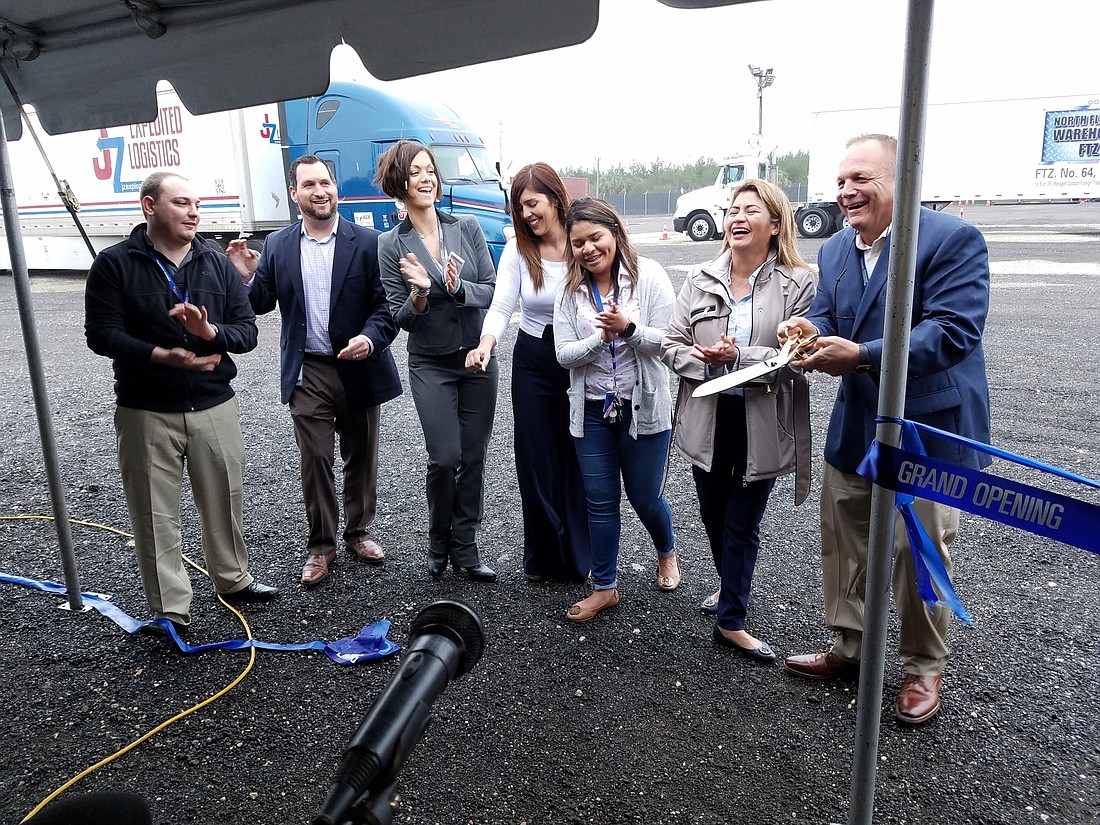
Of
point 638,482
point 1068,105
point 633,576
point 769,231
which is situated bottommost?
point 633,576

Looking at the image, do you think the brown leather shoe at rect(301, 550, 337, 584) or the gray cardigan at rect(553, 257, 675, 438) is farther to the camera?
the brown leather shoe at rect(301, 550, 337, 584)

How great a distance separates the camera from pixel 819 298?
2938 mm

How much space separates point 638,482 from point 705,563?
859 millimetres

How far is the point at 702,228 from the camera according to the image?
83.5 feet

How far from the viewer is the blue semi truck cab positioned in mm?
14047

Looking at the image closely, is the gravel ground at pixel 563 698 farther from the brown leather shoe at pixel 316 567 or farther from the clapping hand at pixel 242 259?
the clapping hand at pixel 242 259

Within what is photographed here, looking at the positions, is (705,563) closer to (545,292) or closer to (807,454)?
(807,454)

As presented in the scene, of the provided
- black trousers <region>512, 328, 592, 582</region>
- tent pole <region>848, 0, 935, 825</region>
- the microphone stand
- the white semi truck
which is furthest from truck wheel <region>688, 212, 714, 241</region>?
the microphone stand

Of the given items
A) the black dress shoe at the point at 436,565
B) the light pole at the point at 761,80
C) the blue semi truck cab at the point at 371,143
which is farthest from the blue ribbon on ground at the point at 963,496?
the light pole at the point at 761,80

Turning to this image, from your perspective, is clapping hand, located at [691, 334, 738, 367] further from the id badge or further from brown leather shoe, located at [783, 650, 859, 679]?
brown leather shoe, located at [783, 650, 859, 679]

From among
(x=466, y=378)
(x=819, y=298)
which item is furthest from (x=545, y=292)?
(x=819, y=298)

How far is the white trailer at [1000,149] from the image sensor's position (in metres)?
22.7

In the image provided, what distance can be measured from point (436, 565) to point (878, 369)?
2.36 metres

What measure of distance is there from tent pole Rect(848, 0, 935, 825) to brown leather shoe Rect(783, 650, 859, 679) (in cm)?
100
